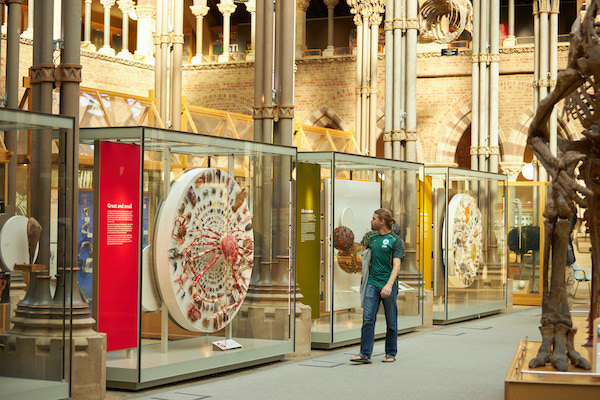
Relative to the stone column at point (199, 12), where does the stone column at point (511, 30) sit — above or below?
below

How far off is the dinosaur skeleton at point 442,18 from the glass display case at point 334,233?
28.7 feet

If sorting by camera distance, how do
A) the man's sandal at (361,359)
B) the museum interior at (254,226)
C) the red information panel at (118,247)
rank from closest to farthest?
the museum interior at (254,226) → the red information panel at (118,247) → the man's sandal at (361,359)

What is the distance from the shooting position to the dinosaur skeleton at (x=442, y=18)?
19078mm

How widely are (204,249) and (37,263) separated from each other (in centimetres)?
184

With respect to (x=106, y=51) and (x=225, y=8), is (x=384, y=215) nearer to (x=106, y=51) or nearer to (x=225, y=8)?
(x=225, y=8)

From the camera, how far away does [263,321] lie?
360 inches

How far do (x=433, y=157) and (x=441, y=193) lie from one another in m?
14.0

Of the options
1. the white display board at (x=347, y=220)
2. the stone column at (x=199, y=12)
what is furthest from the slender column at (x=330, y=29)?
the white display board at (x=347, y=220)

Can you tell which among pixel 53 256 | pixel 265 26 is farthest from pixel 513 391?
pixel 265 26

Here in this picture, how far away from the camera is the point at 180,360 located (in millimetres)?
7777

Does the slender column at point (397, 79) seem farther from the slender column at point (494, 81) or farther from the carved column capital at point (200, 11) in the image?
the carved column capital at point (200, 11)

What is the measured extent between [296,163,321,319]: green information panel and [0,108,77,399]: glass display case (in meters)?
3.52

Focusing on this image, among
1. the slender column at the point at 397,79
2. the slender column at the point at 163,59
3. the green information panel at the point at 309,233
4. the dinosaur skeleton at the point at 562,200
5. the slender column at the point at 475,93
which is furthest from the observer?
the slender column at the point at 163,59

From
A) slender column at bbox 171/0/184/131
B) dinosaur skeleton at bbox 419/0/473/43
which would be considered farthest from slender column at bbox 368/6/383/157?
slender column at bbox 171/0/184/131
